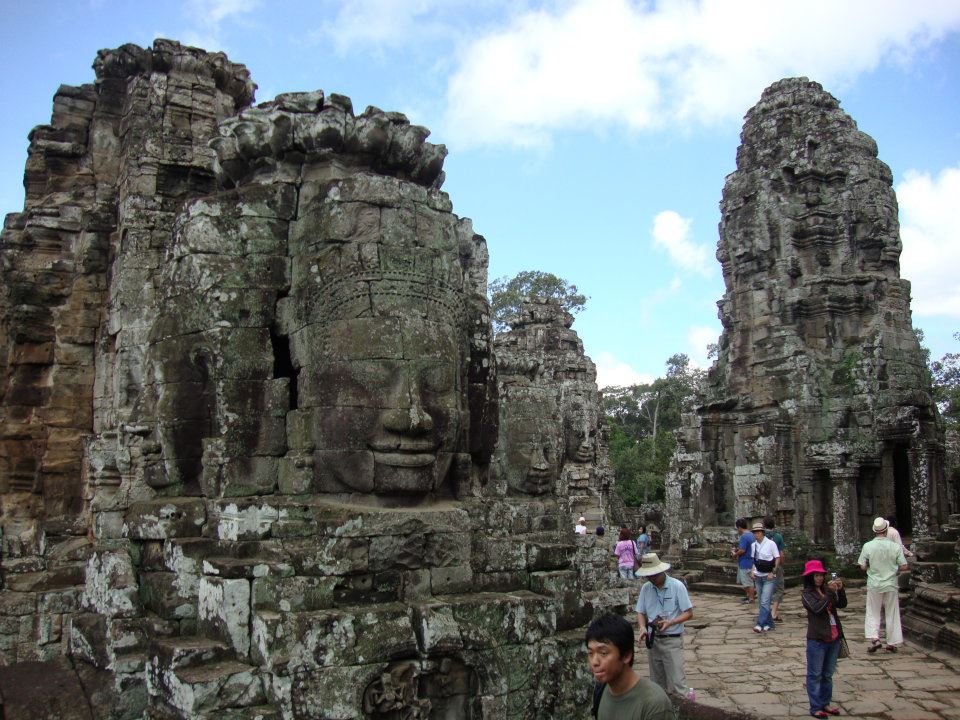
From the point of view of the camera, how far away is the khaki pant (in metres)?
6.52

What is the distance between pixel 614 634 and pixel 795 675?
6364 mm

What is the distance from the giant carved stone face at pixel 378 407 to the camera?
199 inches

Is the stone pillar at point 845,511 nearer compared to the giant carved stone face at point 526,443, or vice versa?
the giant carved stone face at point 526,443

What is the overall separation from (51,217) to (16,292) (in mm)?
996

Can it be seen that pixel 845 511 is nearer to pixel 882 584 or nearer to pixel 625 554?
pixel 625 554

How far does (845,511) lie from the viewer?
16078mm

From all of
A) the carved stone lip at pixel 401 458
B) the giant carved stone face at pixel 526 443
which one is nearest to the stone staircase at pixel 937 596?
the giant carved stone face at pixel 526 443

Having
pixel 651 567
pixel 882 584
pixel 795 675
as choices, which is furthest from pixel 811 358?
pixel 651 567

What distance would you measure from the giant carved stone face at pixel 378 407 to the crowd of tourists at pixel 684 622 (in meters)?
1.79

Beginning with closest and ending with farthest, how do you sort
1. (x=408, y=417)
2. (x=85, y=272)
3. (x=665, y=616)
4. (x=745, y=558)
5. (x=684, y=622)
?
(x=408, y=417) < (x=665, y=616) < (x=684, y=622) < (x=85, y=272) < (x=745, y=558)

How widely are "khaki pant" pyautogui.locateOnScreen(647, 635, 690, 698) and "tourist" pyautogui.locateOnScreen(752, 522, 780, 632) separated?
4968 millimetres

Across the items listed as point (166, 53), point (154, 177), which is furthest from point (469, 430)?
point (166, 53)

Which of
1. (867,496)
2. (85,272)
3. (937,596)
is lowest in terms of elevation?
(937,596)

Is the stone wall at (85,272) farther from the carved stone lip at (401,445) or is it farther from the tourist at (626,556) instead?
the tourist at (626,556)
